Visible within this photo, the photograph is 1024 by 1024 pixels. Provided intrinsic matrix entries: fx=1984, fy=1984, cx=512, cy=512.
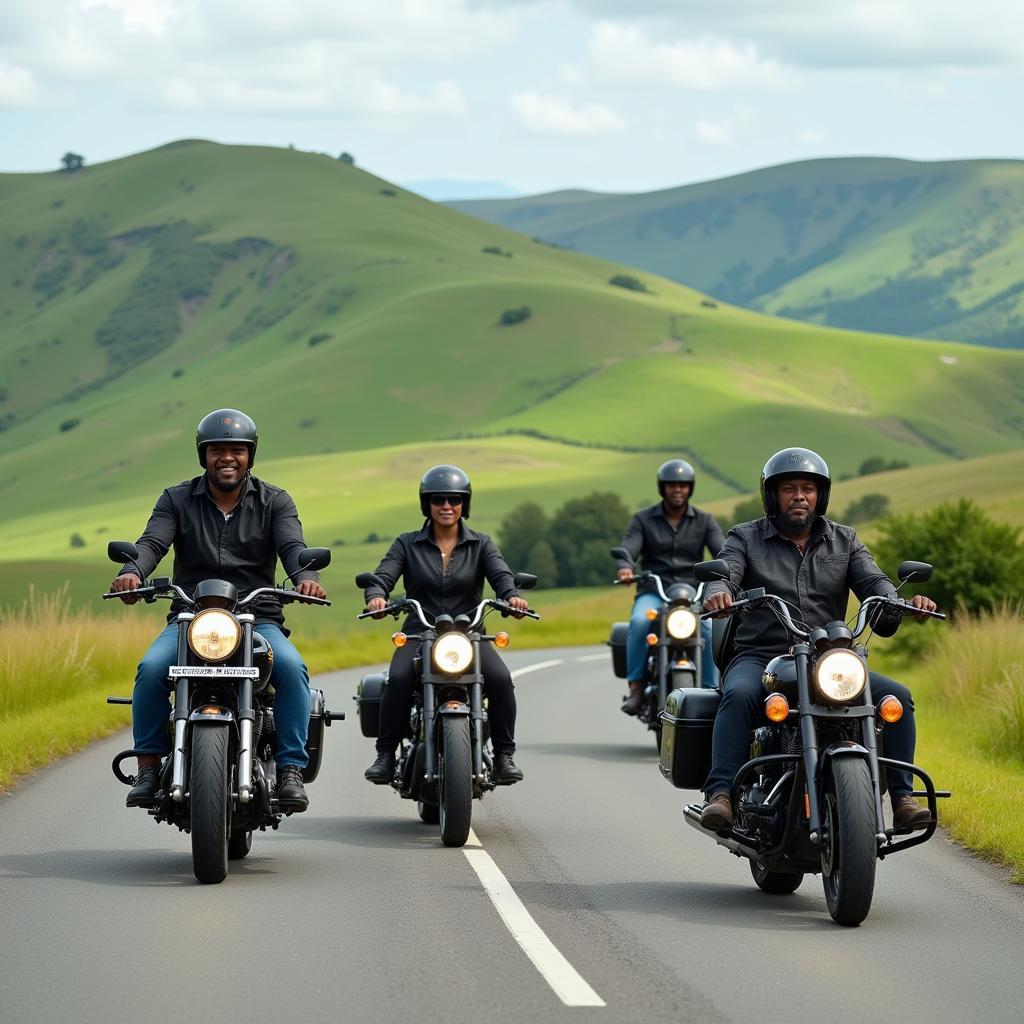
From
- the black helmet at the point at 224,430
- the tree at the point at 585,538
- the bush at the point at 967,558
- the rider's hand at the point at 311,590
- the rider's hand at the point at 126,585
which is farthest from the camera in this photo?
the tree at the point at 585,538

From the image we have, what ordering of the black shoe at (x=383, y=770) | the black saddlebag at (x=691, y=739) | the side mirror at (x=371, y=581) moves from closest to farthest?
the black saddlebag at (x=691, y=739)
the black shoe at (x=383, y=770)
the side mirror at (x=371, y=581)

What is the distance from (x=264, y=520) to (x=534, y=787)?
466 cm

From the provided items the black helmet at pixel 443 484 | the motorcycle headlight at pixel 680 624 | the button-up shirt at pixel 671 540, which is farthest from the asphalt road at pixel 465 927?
the button-up shirt at pixel 671 540

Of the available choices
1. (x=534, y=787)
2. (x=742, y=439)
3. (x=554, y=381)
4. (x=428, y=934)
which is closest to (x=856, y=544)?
(x=428, y=934)

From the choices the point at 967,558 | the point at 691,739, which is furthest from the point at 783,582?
the point at 967,558

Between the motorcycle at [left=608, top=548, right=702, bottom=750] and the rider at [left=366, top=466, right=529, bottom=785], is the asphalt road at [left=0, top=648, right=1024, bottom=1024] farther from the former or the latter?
the motorcycle at [left=608, top=548, right=702, bottom=750]

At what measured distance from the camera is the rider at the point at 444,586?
1183cm

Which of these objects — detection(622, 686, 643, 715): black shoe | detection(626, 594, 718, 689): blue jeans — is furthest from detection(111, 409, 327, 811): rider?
detection(622, 686, 643, 715): black shoe

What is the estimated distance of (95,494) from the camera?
6786 inches

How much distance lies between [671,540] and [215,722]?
28.5ft

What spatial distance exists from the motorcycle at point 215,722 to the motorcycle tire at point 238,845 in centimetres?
44

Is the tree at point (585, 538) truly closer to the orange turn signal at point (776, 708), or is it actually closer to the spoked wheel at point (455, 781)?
the spoked wheel at point (455, 781)

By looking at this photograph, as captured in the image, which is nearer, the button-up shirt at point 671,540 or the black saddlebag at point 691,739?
the black saddlebag at point 691,739

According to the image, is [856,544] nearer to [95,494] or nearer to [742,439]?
[742,439]
